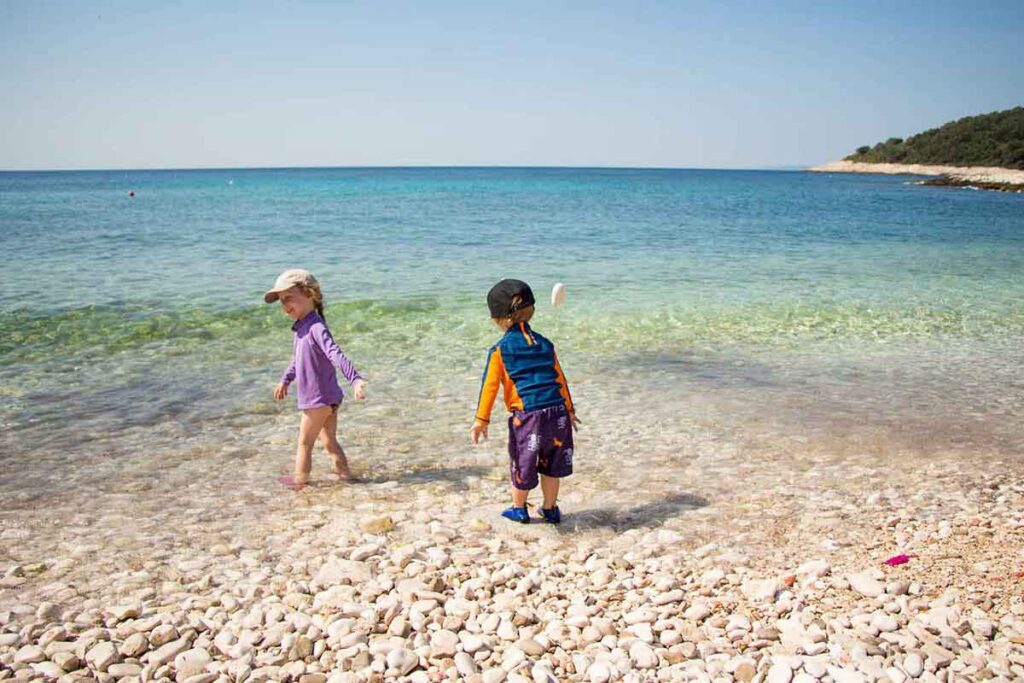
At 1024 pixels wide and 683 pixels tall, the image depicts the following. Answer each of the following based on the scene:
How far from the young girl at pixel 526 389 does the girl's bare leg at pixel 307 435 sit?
1.61 m

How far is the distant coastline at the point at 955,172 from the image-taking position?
77.5 metres

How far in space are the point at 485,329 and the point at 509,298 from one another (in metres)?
8.23

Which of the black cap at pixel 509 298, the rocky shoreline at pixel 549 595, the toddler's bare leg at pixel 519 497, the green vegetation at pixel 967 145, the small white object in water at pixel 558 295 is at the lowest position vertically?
the rocky shoreline at pixel 549 595

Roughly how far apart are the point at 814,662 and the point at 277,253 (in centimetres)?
2383

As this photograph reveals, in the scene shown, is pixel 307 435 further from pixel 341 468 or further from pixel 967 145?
pixel 967 145

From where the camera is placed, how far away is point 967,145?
13050 cm

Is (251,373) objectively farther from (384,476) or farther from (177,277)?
(177,277)

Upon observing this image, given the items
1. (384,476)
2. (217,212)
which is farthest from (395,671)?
(217,212)

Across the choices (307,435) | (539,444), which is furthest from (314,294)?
(539,444)

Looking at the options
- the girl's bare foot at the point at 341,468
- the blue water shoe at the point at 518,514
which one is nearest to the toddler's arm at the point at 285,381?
the girl's bare foot at the point at 341,468

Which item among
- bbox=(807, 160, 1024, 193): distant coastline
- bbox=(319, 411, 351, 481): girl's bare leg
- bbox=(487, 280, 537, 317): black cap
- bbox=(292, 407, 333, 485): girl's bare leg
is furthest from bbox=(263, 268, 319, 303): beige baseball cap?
bbox=(807, 160, 1024, 193): distant coastline

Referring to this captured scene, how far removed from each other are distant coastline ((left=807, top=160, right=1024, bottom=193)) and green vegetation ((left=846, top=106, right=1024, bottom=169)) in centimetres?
188

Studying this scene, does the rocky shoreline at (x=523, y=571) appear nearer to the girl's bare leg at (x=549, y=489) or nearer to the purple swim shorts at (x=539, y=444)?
the girl's bare leg at (x=549, y=489)

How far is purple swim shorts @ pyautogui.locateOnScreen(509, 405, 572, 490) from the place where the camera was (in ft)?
16.9
